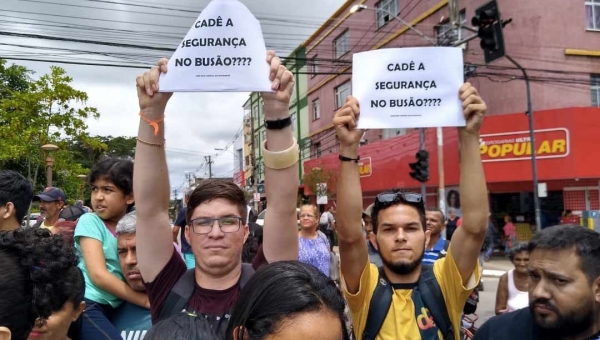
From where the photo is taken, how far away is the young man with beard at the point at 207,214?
7.00 ft

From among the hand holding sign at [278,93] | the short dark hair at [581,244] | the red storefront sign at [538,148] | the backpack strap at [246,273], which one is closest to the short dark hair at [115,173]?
the backpack strap at [246,273]

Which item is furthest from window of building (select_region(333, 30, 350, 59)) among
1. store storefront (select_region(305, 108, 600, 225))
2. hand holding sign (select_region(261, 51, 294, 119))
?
hand holding sign (select_region(261, 51, 294, 119))

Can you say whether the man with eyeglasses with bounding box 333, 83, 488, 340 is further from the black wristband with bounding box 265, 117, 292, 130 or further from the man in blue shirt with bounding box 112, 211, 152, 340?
the man in blue shirt with bounding box 112, 211, 152, 340

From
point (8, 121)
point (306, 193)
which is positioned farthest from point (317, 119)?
point (8, 121)

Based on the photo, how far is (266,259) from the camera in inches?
89.2

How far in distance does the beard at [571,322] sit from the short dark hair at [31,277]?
6.34 feet

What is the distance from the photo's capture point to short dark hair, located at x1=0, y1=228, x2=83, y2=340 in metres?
1.47

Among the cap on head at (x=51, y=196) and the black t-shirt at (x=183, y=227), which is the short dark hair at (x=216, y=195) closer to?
the black t-shirt at (x=183, y=227)

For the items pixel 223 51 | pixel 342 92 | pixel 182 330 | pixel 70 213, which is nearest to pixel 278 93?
pixel 223 51

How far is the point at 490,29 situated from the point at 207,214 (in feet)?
28.0

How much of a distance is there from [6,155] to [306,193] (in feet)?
62.9

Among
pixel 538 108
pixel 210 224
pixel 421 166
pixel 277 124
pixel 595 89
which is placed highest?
pixel 595 89

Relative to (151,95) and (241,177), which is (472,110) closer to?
(151,95)

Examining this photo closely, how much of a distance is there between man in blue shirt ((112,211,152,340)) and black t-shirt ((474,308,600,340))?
65.5 inches
